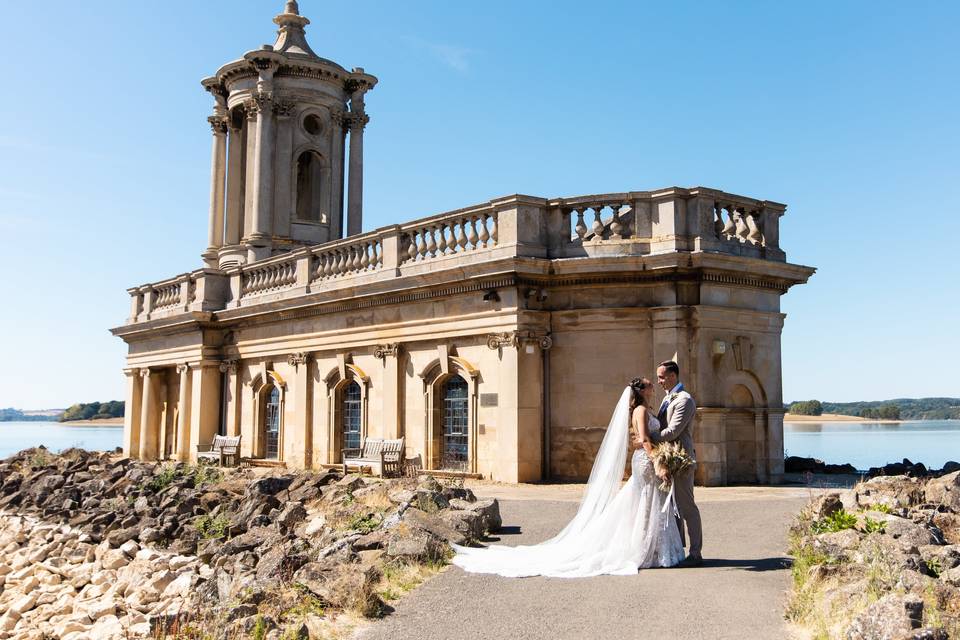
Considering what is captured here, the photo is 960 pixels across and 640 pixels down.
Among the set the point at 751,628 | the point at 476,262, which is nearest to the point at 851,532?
the point at 751,628

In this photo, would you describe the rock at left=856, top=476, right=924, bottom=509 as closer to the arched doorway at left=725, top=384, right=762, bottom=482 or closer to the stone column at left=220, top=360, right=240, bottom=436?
the arched doorway at left=725, top=384, right=762, bottom=482

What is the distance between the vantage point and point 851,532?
9266 mm

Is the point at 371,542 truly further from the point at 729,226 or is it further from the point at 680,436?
the point at 729,226

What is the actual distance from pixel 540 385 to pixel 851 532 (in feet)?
32.0

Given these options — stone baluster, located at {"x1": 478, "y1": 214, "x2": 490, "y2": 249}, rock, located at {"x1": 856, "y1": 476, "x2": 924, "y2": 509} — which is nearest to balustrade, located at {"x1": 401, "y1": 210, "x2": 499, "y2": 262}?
stone baluster, located at {"x1": 478, "y1": 214, "x2": 490, "y2": 249}

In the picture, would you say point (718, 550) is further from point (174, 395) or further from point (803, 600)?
point (174, 395)

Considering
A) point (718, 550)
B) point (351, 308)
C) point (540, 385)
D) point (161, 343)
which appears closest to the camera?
point (718, 550)

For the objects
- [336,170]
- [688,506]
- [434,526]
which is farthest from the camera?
[336,170]

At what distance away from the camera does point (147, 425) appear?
30.9 m

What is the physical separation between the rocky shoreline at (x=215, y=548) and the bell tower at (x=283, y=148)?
30.2ft

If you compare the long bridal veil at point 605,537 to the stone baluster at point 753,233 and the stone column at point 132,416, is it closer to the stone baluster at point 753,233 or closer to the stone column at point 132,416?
the stone baluster at point 753,233

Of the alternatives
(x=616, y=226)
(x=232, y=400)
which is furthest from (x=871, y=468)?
(x=232, y=400)

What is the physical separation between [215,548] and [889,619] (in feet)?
36.4

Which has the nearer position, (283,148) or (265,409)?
(265,409)
